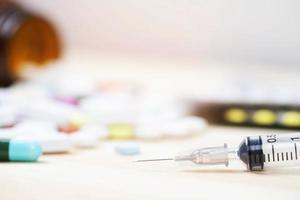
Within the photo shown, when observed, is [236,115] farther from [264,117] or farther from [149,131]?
[149,131]

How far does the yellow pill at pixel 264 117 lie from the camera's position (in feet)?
2.09

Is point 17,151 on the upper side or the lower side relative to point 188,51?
lower

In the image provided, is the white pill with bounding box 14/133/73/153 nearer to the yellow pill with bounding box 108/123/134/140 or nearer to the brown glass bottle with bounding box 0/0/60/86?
the yellow pill with bounding box 108/123/134/140

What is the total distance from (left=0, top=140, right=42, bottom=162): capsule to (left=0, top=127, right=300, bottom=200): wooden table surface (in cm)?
1

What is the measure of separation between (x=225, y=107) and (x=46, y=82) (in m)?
0.35

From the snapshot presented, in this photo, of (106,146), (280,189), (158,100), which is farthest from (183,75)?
(280,189)

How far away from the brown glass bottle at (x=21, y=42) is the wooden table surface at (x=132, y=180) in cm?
40

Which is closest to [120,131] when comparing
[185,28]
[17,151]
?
[17,151]

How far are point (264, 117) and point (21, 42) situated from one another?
464mm

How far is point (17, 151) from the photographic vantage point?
0.43 metres

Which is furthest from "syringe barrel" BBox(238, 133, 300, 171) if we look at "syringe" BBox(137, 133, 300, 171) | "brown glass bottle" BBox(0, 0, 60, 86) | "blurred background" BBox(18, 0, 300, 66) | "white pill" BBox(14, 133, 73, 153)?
"brown glass bottle" BBox(0, 0, 60, 86)

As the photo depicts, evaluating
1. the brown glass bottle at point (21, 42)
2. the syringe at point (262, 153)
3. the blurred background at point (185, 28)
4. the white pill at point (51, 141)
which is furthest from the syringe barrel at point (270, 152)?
the brown glass bottle at point (21, 42)

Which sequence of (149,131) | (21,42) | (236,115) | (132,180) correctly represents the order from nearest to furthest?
(132,180) < (149,131) < (236,115) < (21,42)

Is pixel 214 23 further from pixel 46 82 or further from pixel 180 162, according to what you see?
pixel 180 162
